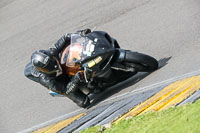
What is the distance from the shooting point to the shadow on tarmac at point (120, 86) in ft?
27.6

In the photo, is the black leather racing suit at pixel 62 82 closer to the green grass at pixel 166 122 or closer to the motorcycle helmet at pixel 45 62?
the motorcycle helmet at pixel 45 62

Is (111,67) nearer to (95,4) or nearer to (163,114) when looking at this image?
(163,114)

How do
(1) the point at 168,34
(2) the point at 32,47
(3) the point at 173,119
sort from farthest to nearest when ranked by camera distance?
(2) the point at 32,47, (1) the point at 168,34, (3) the point at 173,119

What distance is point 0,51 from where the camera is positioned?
44.0ft

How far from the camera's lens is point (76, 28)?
1223cm

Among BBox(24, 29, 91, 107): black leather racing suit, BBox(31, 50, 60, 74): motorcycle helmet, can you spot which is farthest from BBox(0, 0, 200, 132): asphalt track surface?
BBox(31, 50, 60, 74): motorcycle helmet

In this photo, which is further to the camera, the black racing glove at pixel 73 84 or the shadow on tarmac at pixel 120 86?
the shadow on tarmac at pixel 120 86

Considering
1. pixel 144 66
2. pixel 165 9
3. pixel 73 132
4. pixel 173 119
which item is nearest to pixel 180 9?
pixel 165 9

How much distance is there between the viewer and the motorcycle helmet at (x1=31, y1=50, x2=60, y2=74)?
25.8 ft

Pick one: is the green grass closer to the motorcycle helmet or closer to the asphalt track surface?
the asphalt track surface

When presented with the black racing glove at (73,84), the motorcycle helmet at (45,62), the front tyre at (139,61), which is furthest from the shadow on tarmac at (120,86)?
the motorcycle helmet at (45,62)

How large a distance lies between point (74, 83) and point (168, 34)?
8.05 ft

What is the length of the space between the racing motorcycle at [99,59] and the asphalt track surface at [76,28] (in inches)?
12.5

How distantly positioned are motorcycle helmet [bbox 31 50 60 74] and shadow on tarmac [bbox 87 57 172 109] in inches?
45.8
